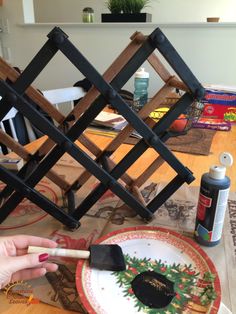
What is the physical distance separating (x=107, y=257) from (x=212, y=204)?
22 centimetres

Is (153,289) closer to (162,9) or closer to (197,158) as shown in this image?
(197,158)

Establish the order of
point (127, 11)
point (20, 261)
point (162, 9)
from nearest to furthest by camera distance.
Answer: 1. point (20, 261)
2. point (127, 11)
3. point (162, 9)

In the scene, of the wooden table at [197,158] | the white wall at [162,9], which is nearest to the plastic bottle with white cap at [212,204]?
the wooden table at [197,158]

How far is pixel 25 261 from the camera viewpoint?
0.45 metres

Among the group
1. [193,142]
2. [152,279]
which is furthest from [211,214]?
[193,142]

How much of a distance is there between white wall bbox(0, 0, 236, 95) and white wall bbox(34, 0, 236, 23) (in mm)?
104

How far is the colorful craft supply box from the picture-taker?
1.41m

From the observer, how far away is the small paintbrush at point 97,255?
490mm

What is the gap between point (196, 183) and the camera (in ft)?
2.69

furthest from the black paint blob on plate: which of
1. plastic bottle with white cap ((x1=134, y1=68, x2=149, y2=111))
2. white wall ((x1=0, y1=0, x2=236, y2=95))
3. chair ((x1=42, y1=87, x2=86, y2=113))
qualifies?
white wall ((x1=0, y1=0, x2=236, y2=95))

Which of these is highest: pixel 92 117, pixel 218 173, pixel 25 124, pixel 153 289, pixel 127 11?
pixel 127 11

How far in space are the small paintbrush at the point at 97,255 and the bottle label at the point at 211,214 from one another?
0.17m

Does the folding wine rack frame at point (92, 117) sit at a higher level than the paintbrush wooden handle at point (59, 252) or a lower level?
higher

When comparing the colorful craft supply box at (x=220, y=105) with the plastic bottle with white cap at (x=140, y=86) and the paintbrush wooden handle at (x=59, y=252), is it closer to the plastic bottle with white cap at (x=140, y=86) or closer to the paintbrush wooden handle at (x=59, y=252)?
the plastic bottle with white cap at (x=140, y=86)
